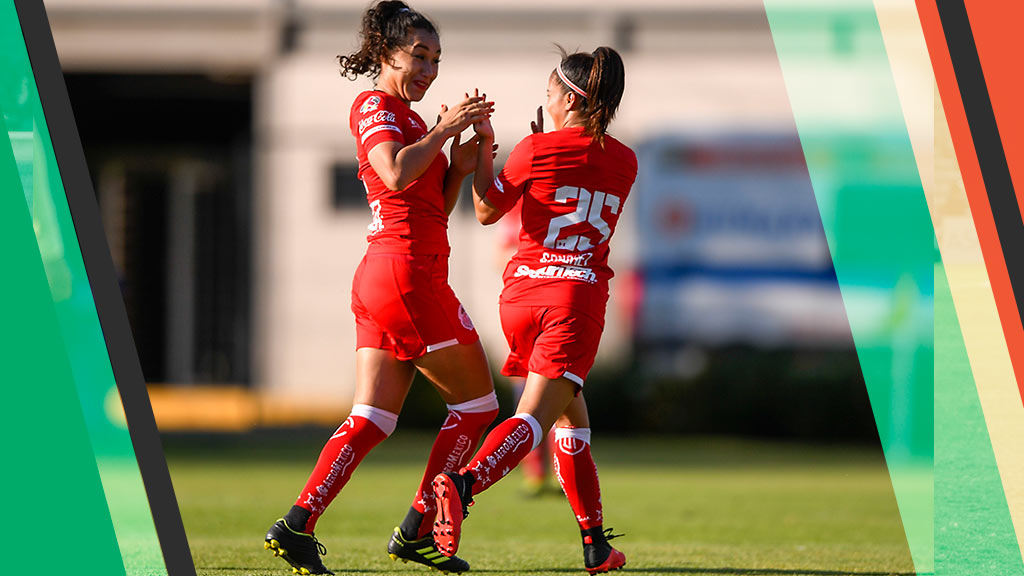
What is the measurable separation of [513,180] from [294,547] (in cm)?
148

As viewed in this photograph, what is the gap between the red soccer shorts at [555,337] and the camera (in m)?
4.59

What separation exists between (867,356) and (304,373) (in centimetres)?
1053

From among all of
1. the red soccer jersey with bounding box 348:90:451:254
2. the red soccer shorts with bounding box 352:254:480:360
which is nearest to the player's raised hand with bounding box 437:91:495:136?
the red soccer jersey with bounding box 348:90:451:254

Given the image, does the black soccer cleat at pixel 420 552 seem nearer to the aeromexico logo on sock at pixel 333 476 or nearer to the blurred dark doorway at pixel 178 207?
the aeromexico logo on sock at pixel 333 476

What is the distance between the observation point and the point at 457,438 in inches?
192

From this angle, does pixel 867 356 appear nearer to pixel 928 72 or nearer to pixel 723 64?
pixel 928 72

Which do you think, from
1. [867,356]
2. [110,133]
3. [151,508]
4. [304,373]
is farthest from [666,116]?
[151,508]

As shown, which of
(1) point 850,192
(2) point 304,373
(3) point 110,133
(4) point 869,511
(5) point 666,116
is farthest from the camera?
(3) point 110,133

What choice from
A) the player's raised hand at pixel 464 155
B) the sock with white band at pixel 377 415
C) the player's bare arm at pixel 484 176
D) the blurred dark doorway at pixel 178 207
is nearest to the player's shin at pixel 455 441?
the sock with white band at pixel 377 415

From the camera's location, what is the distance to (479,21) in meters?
20.6

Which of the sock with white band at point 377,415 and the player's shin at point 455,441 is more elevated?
the sock with white band at point 377,415

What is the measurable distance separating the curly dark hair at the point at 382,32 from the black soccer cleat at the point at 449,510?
150cm

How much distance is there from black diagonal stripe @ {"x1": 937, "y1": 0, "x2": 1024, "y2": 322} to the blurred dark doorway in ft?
45.5

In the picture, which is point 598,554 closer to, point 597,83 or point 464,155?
point 464,155
